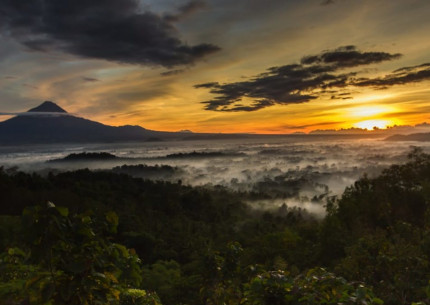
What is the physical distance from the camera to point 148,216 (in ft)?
232

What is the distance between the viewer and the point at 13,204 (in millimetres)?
41125

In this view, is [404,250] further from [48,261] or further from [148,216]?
[148,216]

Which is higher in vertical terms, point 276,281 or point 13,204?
point 276,281

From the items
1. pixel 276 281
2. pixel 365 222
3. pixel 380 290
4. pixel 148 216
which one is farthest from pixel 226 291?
pixel 148 216

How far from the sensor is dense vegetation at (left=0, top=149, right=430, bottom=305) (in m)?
3.03

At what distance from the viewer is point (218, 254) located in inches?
259

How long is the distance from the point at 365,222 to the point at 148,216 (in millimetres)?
50123

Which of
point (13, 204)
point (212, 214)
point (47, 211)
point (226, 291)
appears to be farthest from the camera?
point (212, 214)

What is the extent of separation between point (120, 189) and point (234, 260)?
3504 inches

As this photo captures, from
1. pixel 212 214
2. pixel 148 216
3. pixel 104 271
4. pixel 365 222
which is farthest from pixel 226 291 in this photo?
pixel 212 214

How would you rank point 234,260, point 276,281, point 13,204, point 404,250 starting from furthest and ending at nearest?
point 13,204 < point 404,250 < point 234,260 < point 276,281

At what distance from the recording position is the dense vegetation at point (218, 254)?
119 inches

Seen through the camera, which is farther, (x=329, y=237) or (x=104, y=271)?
(x=329, y=237)

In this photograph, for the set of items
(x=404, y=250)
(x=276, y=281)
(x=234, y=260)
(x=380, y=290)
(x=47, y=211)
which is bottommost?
(x=380, y=290)
